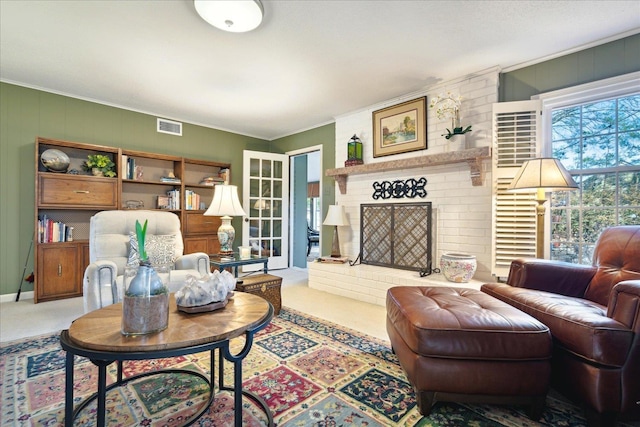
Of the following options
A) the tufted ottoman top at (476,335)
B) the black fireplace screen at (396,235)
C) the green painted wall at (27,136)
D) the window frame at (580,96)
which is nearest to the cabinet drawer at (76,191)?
the green painted wall at (27,136)

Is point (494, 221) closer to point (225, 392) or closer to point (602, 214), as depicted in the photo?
point (602, 214)

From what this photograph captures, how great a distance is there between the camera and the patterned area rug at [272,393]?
143cm

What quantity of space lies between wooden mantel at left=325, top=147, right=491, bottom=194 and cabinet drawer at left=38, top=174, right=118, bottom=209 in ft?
9.65

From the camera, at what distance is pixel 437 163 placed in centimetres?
330

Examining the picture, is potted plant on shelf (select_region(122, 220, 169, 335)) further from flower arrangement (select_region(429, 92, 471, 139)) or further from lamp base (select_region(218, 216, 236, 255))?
flower arrangement (select_region(429, 92, 471, 139))

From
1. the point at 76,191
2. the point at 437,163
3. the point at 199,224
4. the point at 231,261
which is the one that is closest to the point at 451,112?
the point at 437,163

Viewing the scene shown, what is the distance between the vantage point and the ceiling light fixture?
6.64 feet

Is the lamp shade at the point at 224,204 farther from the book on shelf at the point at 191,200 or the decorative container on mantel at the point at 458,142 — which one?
the decorative container on mantel at the point at 458,142

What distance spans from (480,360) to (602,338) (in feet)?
1.63

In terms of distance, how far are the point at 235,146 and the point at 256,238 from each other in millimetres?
1667

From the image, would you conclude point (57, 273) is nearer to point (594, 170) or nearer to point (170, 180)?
point (170, 180)

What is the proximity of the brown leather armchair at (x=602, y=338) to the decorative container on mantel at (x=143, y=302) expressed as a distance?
1818mm

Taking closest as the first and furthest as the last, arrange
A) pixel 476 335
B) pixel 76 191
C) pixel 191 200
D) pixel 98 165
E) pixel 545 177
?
1. pixel 476 335
2. pixel 545 177
3. pixel 76 191
4. pixel 98 165
5. pixel 191 200

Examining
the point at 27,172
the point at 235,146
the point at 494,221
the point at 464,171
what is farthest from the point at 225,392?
Answer: the point at 235,146
